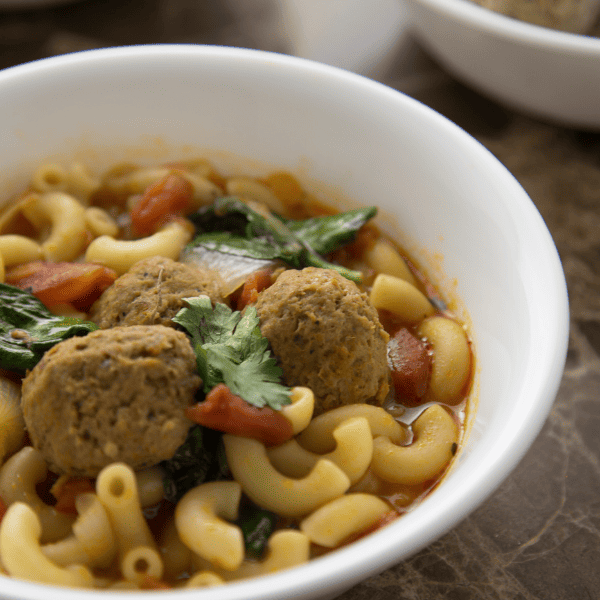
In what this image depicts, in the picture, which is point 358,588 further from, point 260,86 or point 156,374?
point 260,86

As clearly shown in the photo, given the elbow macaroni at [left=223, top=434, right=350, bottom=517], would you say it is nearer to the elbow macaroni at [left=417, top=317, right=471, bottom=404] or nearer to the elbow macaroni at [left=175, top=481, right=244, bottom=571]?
the elbow macaroni at [left=175, top=481, right=244, bottom=571]

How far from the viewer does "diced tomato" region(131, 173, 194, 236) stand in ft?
8.35

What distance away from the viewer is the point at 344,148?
102 inches

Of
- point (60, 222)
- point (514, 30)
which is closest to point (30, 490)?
point (60, 222)

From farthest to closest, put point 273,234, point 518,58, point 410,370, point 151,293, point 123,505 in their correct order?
point 518,58
point 273,234
point 410,370
point 151,293
point 123,505

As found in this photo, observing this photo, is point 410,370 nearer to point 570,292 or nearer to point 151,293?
point 151,293

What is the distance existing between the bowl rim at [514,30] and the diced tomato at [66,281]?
200cm

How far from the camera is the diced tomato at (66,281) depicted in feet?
7.14

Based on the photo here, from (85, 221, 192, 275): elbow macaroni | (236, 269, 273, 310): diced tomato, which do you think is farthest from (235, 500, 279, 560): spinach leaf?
(85, 221, 192, 275): elbow macaroni

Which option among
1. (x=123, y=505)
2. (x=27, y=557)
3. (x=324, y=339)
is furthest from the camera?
(x=324, y=339)

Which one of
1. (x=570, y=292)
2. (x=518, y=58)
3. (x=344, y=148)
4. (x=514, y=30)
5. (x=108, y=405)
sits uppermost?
(x=514, y=30)

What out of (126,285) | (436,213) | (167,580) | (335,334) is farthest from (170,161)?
(167,580)

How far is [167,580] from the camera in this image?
1.69 m

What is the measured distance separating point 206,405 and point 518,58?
92.2 inches
